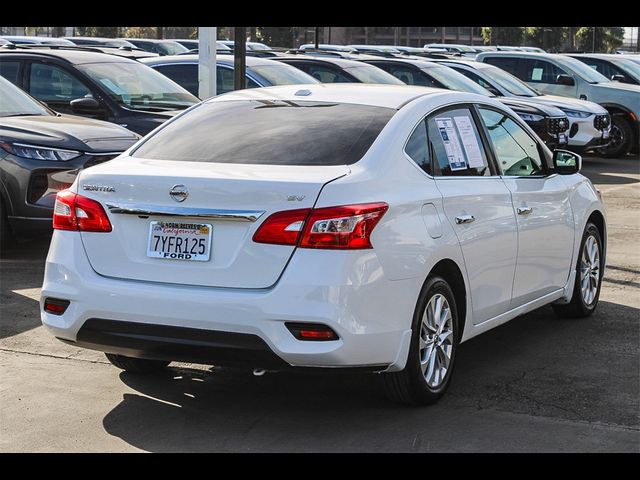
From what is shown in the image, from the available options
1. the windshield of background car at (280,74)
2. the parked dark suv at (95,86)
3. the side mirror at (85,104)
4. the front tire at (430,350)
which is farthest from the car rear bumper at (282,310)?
the windshield of background car at (280,74)

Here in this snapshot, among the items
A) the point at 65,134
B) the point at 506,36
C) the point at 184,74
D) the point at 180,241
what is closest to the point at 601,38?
the point at 506,36

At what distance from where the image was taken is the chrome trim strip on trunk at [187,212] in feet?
16.8

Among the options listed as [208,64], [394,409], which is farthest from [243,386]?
[208,64]

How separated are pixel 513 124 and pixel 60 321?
318 centimetres

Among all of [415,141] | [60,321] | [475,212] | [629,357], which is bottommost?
[629,357]

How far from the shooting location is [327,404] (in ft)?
19.1

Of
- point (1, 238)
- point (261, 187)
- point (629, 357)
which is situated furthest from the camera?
point (1, 238)

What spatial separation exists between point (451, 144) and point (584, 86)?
16088mm

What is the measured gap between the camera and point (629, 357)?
6.86 metres

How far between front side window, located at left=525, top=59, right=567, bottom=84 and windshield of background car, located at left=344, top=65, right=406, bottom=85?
15.8 feet

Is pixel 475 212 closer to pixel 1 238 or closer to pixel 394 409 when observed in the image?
pixel 394 409

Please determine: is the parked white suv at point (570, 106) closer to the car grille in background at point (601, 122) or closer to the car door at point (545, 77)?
the car grille in background at point (601, 122)

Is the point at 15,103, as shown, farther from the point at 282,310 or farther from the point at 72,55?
the point at 282,310

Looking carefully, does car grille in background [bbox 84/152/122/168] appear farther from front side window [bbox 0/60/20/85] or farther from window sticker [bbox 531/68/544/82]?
window sticker [bbox 531/68/544/82]
